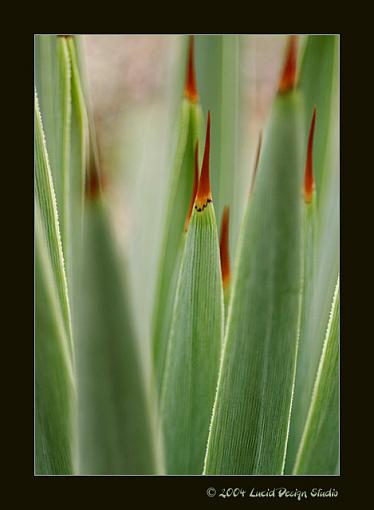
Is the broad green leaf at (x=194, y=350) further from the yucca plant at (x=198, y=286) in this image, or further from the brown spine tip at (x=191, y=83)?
the brown spine tip at (x=191, y=83)

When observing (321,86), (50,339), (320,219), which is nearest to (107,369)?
(50,339)

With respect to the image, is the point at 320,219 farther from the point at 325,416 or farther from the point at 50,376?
the point at 50,376

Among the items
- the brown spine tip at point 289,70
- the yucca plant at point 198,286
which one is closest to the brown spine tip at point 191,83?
the yucca plant at point 198,286

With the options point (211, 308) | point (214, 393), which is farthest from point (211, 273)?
point (214, 393)

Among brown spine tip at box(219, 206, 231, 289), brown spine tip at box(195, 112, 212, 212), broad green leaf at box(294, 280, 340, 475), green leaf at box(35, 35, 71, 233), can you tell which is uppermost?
green leaf at box(35, 35, 71, 233)

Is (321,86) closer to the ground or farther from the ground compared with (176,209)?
farther from the ground

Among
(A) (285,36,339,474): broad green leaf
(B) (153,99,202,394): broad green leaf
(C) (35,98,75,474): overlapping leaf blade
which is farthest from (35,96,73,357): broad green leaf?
(A) (285,36,339,474): broad green leaf

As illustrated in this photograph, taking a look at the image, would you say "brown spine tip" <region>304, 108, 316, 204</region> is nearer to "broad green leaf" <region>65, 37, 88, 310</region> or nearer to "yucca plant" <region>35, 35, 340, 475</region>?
"yucca plant" <region>35, 35, 340, 475</region>
